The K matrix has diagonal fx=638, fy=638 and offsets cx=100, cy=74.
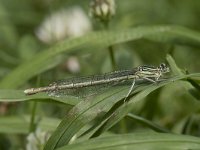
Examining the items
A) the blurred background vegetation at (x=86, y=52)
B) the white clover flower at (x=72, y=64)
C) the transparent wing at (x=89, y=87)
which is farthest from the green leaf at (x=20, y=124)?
the white clover flower at (x=72, y=64)

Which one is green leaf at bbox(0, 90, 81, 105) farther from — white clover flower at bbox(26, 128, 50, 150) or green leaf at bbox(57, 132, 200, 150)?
white clover flower at bbox(26, 128, 50, 150)

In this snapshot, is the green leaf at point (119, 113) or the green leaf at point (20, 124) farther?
the green leaf at point (20, 124)

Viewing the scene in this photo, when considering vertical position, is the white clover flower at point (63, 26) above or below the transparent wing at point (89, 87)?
above

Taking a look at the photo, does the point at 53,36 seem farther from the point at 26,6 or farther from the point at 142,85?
the point at 142,85

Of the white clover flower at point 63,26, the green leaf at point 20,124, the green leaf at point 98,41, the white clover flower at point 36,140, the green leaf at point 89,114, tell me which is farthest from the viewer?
the white clover flower at point 63,26

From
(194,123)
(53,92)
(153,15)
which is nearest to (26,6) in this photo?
(153,15)

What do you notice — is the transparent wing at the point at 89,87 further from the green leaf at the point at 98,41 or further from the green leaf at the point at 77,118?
the green leaf at the point at 98,41

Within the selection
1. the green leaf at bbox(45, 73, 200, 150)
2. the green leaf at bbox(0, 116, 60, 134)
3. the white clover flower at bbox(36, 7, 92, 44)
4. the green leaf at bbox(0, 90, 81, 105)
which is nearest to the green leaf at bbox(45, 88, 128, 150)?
the green leaf at bbox(45, 73, 200, 150)
